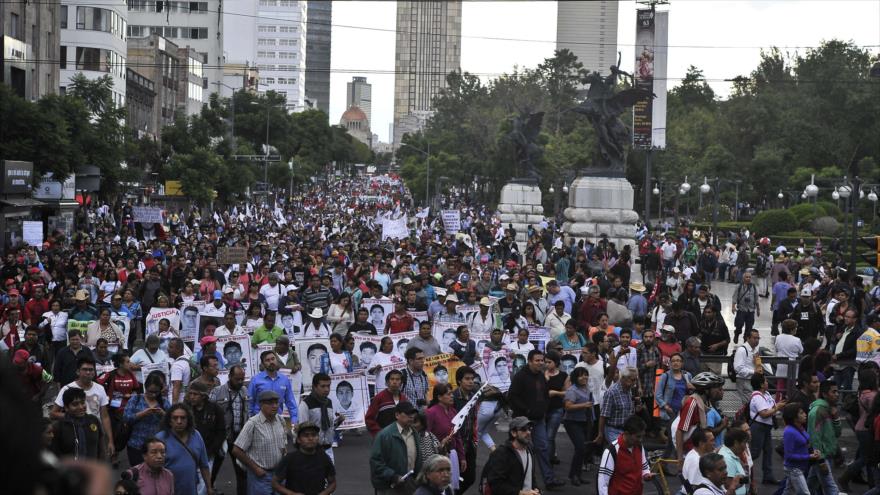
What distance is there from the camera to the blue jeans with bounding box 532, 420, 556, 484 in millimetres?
11602

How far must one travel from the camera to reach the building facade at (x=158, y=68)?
8394cm

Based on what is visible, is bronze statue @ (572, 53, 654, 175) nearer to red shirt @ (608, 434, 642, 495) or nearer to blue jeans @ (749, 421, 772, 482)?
blue jeans @ (749, 421, 772, 482)

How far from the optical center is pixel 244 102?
286 feet

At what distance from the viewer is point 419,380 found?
38.4 feet

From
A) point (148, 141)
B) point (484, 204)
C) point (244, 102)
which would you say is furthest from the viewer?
point (484, 204)

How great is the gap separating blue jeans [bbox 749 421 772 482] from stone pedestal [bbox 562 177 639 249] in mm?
25272

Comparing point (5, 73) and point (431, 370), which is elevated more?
point (5, 73)

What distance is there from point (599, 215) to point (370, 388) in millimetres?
24713

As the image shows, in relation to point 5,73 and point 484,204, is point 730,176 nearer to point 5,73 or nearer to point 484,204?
point 484,204

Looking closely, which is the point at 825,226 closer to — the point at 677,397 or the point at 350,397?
the point at 677,397

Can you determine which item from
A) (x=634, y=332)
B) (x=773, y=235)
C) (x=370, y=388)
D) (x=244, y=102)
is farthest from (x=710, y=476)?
(x=244, y=102)

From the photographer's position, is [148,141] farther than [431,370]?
Yes

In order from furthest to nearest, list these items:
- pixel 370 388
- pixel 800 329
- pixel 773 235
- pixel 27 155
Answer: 1. pixel 773 235
2. pixel 27 155
3. pixel 800 329
4. pixel 370 388

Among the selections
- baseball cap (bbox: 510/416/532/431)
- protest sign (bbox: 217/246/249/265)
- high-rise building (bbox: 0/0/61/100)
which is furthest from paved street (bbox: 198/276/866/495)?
high-rise building (bbox: 0/0/61/100)
